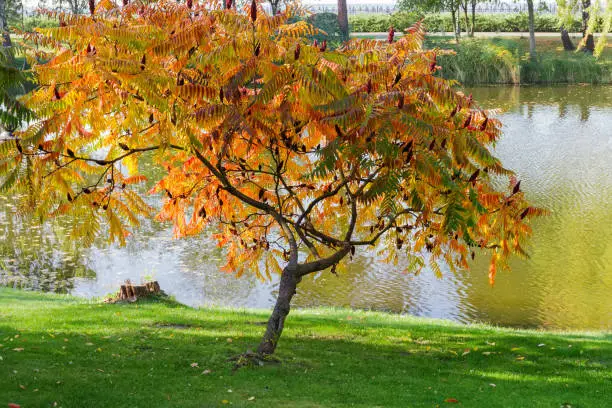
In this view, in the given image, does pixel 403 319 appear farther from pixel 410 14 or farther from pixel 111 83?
pixel 410 14

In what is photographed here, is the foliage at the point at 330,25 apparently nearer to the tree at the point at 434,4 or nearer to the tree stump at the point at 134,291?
the tree at the point at 434,4

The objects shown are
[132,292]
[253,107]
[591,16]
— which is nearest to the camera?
[253,107]

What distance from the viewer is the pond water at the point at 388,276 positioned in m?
14.6

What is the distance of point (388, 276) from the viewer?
16219 mm

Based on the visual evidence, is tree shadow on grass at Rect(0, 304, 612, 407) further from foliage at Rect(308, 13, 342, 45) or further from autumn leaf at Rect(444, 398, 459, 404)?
foliage at Rect(308, 13, 342, 45)

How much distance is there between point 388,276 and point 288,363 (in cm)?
806

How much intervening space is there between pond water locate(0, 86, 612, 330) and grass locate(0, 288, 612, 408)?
123 inches

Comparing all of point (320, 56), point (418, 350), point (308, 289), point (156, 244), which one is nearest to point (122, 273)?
point (156, 244)

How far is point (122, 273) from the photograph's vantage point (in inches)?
645

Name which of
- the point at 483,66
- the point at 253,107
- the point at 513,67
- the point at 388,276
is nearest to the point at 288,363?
the point at 253,107

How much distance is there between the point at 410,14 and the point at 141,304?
48.3m

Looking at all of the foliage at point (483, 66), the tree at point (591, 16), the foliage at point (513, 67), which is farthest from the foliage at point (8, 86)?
the foliage at point (483, 66)

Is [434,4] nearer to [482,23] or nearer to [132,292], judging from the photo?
[482,23]

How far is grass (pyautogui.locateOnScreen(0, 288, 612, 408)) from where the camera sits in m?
7.27
